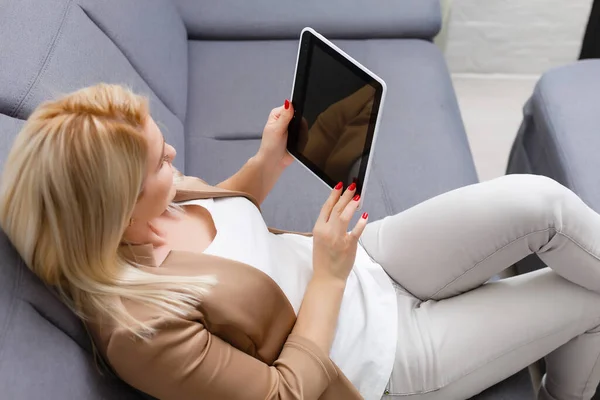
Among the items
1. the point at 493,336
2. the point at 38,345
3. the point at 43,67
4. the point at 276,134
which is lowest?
the point at 493,336

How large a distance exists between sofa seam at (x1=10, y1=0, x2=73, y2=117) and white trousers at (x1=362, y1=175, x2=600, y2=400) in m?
0.66

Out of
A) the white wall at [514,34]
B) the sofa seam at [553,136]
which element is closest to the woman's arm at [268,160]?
the sofa seam at [553,136]

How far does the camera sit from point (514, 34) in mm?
2447

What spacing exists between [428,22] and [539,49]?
79 cm

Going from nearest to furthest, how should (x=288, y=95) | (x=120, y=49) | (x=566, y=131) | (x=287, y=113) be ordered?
(x=287, y=113), (x=120, y=49), (x=566, y=131), (x=288, y=95)

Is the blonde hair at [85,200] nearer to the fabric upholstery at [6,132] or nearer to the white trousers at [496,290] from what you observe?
the fabric upholstery at [6,132]

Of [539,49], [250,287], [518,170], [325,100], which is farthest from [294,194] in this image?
[539,49]

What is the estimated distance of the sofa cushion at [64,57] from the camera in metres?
1.07

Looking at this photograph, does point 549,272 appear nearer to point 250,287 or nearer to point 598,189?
point 598,189

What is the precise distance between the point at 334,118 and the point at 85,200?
1.55ft

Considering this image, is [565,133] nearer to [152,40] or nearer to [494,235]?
[494,235]

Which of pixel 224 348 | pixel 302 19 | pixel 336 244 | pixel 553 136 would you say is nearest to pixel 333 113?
pixel 336 244

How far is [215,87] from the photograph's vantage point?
173 centimetres

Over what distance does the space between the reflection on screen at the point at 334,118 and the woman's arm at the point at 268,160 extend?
0.04 m
